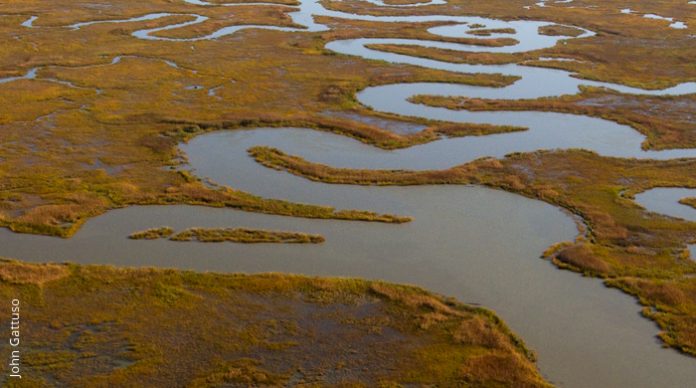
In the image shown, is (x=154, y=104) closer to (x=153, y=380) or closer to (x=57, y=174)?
(x=57, y=174)

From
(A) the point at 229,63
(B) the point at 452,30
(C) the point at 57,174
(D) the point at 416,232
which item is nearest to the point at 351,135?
(D) the point at 416,232

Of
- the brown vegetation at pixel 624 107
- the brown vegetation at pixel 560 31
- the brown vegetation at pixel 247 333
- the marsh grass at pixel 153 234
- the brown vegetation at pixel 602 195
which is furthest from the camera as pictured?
the brown vegetation at pixel 560 31

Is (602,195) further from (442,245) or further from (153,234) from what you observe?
(153,234)

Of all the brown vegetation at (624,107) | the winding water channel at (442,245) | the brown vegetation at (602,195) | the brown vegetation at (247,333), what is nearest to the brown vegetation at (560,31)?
the brown vegetation at (624,107)

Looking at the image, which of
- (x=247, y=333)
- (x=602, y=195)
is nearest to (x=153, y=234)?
(x=247, y=333)

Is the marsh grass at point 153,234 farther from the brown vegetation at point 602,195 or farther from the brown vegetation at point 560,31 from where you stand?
the brown vegetation at point 560,31

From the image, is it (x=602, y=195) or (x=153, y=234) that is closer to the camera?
(x=153, y=234)

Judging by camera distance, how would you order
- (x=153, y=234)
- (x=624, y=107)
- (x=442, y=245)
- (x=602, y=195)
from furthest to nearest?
(x=624, y=107) → (x=602, y=195) → (x=153, y=234) → (x=442, y=245)

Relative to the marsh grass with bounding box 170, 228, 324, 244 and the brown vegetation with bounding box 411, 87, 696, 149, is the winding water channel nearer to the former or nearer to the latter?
the marsh grass with bounding box 170, 228, 324, 244

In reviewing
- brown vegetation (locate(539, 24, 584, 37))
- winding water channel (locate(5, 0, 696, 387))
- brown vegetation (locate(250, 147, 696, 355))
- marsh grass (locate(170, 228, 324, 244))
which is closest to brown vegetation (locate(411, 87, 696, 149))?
winding water channel (locate(5, 0, 696, 387))
